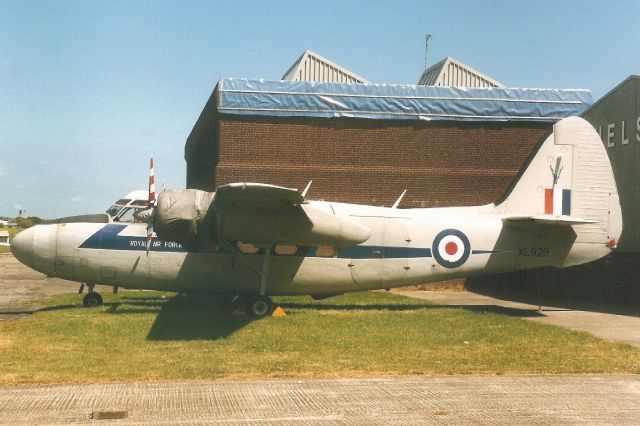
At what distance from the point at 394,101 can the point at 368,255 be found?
10367mm

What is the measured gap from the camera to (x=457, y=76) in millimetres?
36875

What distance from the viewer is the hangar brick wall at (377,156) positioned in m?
25.1

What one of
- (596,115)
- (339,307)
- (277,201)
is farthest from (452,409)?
(596,115)

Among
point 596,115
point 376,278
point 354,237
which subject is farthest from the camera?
point 596,115

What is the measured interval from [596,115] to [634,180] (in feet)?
11.5

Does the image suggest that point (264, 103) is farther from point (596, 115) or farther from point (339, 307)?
point (596, 115)

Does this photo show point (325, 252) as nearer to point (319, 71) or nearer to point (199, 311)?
point (199, 311)

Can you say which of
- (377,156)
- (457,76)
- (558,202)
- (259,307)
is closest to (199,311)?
(259,307)

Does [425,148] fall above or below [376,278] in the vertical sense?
above

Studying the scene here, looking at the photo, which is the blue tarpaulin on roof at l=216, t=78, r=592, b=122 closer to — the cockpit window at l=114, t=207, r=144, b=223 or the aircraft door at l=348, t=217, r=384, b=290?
the cockpit window at l=114, t=207, r=144, b=223

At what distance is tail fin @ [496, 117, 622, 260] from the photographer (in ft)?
58.6

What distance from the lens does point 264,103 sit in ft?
82.6

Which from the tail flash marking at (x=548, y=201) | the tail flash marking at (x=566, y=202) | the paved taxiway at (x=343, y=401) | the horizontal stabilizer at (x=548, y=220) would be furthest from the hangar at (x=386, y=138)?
the paved taxiway at (x=343, y=401)

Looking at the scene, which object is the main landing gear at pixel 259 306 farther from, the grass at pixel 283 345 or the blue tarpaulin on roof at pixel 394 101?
the blue tarpaulin on roof at pixel 394 101
